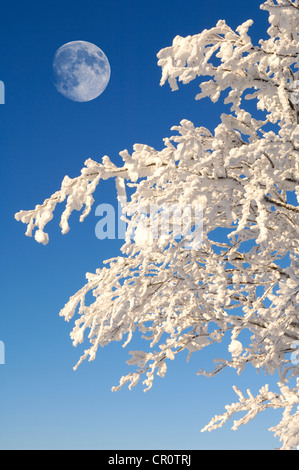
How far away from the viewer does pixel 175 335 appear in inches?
245

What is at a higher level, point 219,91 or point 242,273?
point 219,91

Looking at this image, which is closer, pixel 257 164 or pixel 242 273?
pixel 257 164

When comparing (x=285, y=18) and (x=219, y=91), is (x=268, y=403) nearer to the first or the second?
(x=219, y=91)

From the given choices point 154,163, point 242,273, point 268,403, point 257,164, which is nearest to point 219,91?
point 257,164

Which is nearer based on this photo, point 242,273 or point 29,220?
point 29,220

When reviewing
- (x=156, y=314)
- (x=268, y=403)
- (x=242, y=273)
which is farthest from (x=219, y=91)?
(x=268, y=403)

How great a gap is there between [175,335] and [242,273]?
54.5 inches

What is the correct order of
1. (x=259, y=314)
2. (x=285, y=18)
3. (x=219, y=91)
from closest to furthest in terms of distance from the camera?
1. (x=285, y=18)
2. (x=219, y=91)
3. (x=259, y=314)

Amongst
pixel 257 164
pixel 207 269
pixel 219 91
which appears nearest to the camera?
pixel 257 164

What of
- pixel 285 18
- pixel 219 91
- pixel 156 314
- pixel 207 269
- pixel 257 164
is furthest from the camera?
pixel 156 314

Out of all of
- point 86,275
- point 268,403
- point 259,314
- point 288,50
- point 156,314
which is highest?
point 288,50

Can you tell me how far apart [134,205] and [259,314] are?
2.33 meters

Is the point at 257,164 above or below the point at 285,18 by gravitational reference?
below

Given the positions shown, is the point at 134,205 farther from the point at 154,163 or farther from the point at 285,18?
the point at 285,18
